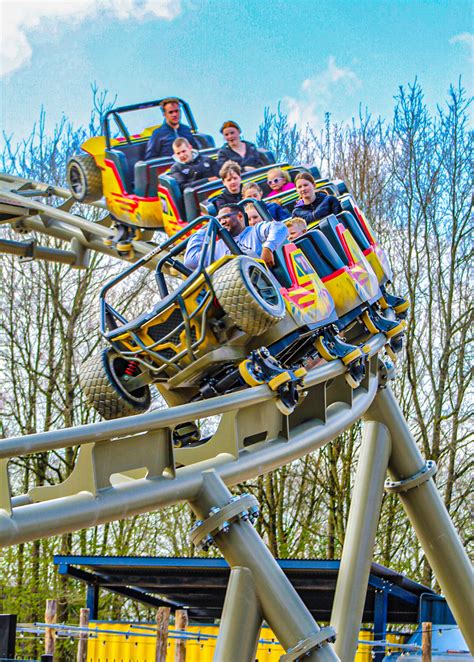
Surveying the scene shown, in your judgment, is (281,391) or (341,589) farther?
(341,589)

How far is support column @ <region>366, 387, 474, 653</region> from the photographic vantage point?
7734mm

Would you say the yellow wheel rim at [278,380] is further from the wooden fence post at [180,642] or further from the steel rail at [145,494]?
the wooden fence post at [180,642]

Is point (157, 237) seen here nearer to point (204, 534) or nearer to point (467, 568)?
point (467, 568)

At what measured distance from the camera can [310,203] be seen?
793 cm

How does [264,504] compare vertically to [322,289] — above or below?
above

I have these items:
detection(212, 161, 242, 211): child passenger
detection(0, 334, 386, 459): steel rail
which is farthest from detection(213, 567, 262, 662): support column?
detection(212, 161, 242, 211): child passenger

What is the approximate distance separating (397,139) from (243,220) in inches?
471

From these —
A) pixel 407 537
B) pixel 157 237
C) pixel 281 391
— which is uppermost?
pixel 157 237

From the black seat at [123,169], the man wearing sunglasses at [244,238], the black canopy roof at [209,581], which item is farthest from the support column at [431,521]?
the black seat at [123,169]

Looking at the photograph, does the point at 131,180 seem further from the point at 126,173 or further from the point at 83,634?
the point at 83,634

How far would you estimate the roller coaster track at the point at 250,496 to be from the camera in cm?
467

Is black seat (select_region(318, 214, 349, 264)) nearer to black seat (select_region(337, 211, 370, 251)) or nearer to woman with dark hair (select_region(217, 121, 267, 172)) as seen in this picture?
black seat (select_region(337, 211, 370, 251))

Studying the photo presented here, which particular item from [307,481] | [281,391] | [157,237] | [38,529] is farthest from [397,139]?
[38,529]

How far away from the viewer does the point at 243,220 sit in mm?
6883
